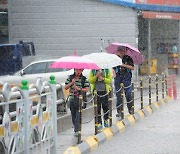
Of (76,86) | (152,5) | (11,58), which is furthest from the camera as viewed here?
(152,5)

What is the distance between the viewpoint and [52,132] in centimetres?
960

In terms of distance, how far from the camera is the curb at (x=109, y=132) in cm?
1090

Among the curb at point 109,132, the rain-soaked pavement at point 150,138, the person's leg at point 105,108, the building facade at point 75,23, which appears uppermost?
the building facade at point 75,23

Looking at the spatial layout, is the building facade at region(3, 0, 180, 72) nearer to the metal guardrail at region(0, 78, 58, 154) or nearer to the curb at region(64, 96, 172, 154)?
the curb at region(64, 96, 172, 154)

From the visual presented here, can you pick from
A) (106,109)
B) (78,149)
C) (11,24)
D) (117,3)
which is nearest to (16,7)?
(11,24)

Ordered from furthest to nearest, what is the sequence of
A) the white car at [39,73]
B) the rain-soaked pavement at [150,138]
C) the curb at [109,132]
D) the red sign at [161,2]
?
the red sign at [161,2] → the white car at [39,73] → the rain-soaked pavement at [150,138] → the curb at [109,132]

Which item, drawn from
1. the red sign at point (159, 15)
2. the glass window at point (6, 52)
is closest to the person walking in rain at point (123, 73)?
the glass window at point (6, 52)

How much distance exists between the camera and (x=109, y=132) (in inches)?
518

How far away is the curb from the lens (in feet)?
35.8

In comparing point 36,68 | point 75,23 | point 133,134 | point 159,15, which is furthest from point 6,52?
point 133,134

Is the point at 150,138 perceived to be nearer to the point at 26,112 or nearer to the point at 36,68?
the point at 26,112

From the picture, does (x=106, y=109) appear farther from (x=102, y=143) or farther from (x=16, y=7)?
(x=16, y=7)

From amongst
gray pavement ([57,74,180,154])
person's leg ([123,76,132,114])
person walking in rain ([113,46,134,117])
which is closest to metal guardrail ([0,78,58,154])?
gray pavement ([57,74,180,154])

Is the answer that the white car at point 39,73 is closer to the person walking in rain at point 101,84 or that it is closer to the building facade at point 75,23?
the building facade at point 75,23
